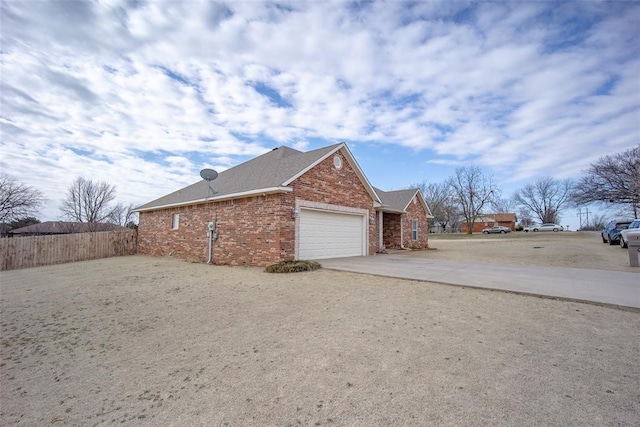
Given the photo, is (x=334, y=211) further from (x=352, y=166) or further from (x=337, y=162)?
(x=352, y=166)

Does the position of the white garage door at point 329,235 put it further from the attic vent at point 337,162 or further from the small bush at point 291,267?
the attic vent at point 337,162

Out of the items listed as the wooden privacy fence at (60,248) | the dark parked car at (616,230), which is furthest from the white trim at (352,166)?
the dark parked car at (616,230)

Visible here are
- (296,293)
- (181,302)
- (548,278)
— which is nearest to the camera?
(181,302)

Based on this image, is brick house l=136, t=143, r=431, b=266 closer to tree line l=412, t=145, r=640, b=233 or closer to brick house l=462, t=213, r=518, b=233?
tree line l=412, t=145, r=640, b=233

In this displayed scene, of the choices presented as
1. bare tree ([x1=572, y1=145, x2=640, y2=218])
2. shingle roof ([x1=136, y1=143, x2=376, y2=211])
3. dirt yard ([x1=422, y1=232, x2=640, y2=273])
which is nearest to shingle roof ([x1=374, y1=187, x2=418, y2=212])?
dirt yard ([x1=422, y1=232, x2=640, y2=273])

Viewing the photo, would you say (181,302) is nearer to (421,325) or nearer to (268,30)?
(421,325)

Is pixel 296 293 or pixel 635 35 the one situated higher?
pixel 635 35

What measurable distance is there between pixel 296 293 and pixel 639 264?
487 inches

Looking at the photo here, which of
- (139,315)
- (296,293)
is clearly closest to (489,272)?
(296,293)

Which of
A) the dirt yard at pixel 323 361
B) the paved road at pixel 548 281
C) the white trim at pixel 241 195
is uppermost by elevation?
the white trim at pixel 241 195

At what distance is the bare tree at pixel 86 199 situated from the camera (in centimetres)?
3797

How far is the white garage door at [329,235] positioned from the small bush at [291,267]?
1240 millimetres

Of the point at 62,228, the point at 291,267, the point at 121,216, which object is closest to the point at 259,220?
the point at 291,267

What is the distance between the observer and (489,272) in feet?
28.8
